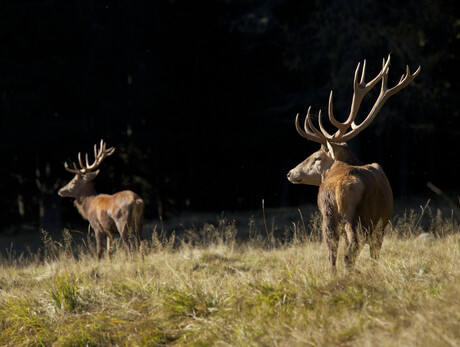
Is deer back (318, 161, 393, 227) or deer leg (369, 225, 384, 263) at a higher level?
deer back (318, 161, 393, 227)

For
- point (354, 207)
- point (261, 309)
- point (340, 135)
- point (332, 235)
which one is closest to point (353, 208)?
point (354, 207)

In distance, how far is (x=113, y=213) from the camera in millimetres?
9562

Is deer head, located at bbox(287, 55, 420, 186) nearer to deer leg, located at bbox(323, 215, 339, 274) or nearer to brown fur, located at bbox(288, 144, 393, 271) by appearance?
brown fur, located at bbox(288, 144, 393, 271)

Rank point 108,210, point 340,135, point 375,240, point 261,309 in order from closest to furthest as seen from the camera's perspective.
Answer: point 261,309
point 375,240
point 340,135
point 108,210

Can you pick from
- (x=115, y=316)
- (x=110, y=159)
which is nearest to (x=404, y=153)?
(x=110, y=159)

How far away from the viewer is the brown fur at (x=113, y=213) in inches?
368

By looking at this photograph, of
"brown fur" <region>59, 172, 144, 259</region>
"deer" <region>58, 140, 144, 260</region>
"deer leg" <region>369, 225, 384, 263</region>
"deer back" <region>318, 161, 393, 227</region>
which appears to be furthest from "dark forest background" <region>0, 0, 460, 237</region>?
"deer leg" <region>369, 225, 384, 263</region>

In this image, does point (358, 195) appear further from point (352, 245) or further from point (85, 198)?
point (85, 198)

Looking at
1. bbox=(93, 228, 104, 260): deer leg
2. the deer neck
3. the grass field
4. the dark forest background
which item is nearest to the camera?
the grass field

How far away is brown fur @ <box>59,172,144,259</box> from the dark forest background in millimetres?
6031

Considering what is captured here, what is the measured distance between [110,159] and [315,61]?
7182 millimetres

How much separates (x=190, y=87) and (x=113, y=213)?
32.8ft

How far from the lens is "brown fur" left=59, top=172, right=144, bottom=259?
30.7 feet

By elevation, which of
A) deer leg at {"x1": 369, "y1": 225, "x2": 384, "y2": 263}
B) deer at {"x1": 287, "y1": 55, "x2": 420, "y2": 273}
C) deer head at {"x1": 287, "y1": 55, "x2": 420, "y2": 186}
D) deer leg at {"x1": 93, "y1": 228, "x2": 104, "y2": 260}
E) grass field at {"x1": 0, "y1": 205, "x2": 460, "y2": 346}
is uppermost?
deer head at {"x1": 287, "y1": 55, "x2": 420, "y2": 186}
